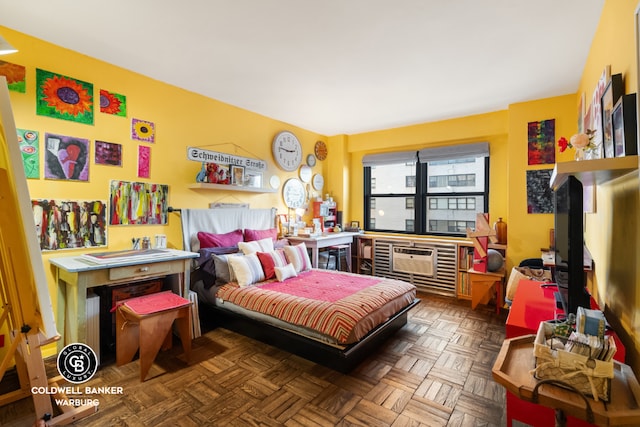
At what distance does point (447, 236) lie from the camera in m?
4.80

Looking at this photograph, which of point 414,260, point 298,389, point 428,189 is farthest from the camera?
point 428,189

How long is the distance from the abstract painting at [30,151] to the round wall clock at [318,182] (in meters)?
3.64

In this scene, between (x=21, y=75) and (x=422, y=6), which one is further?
(x=21, y=75)

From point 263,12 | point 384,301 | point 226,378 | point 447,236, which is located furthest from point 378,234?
point 263,12

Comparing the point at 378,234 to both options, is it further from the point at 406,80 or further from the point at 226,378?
the point at 226,378

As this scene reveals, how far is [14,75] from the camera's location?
7.73ft

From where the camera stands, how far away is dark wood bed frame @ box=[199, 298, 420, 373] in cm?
233

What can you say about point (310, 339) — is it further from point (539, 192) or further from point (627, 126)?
point (539, 192)

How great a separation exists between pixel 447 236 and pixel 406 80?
8.66 ft

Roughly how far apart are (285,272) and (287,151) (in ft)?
7.07

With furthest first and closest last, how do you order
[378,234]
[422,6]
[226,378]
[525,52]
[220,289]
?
[378,234] < [220,289] < [525,52] < [226,378] < [422,6]

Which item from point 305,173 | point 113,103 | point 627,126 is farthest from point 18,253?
point 305,173

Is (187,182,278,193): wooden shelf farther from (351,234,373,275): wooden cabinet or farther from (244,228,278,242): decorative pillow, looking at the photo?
(351,234,373,275): wooden cabinet
